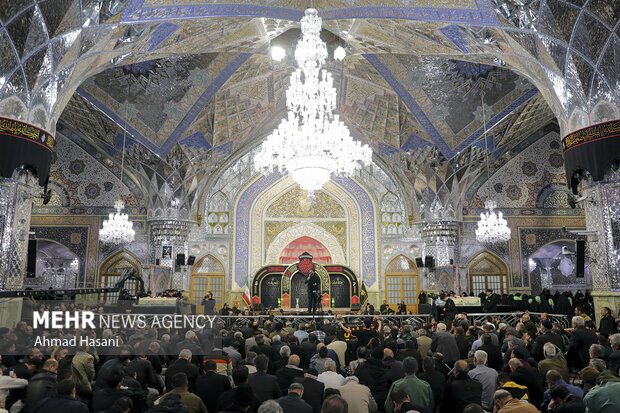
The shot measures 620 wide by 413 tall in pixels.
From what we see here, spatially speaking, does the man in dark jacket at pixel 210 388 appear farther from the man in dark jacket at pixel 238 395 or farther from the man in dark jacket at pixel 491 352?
the man in dark jacket at pixel 491 352

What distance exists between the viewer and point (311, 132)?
1050 cm

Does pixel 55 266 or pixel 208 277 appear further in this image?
pixel 208 277

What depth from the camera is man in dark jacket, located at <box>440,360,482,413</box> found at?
4.14 m

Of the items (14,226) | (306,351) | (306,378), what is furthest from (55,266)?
(306,378)

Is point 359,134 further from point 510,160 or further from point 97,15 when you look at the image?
point 97,15

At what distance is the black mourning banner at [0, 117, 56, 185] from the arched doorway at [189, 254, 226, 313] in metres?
8.98

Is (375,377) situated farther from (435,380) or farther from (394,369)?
(435,380)

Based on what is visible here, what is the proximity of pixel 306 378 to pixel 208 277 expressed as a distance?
45.6ft

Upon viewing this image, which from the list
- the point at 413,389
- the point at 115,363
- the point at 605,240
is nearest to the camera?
the point at 413,389

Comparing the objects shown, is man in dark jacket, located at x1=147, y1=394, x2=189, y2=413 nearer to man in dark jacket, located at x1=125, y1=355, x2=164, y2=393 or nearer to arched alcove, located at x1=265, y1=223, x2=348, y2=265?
man in dark jacket, located at x1=125, y1=355, x2=164, y2=393

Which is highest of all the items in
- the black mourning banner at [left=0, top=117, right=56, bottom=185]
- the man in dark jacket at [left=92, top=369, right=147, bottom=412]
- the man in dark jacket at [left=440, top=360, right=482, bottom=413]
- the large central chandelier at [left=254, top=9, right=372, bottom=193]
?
Answer: the large central chandelier at [left=254, top=9, right=372, bottom=193]

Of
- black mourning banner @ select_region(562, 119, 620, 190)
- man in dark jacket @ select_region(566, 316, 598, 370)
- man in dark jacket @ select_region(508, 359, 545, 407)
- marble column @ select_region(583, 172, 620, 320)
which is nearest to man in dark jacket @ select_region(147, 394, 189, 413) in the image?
man in dark jacket @ select_region(508, 359, 545, 407)

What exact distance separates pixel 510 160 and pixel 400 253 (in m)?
4.87

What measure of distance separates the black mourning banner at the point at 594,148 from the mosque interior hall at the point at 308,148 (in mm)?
32
